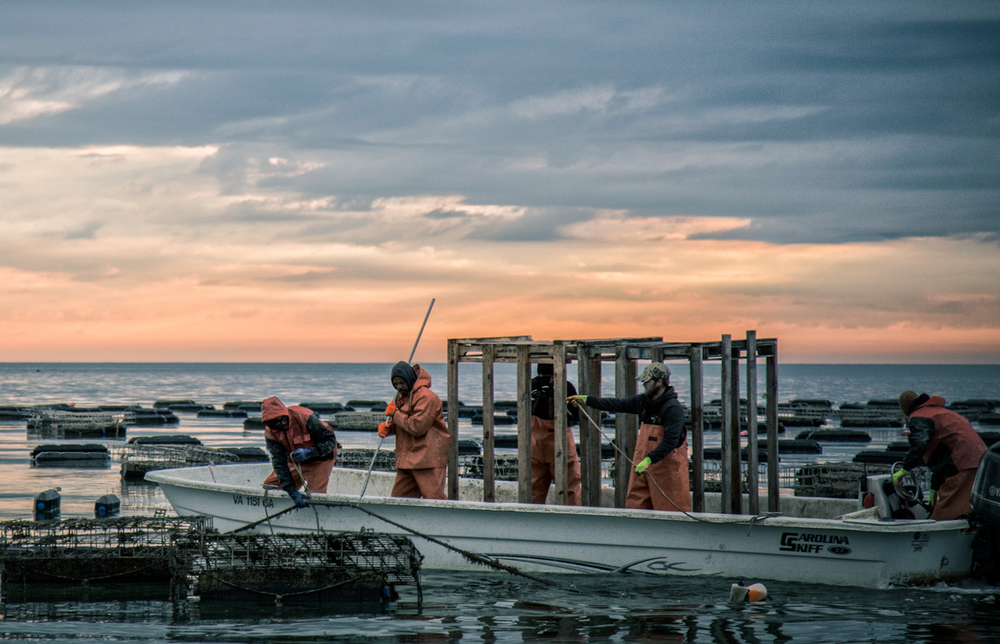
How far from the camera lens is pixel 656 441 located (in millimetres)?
9477

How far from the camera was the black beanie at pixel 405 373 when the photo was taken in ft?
32.9

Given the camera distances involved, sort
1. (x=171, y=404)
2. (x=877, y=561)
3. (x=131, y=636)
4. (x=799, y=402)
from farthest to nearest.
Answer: (x=171, y=404)
(x=799, y=402)
(x=877, y=561)
(x=131, y=636)

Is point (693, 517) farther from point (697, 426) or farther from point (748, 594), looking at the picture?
point (697, 426)

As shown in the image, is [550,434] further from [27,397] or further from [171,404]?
[27,397]

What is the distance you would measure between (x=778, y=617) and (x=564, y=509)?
223 centimetres

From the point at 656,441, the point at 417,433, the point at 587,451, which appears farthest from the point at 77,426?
the point at 656,441

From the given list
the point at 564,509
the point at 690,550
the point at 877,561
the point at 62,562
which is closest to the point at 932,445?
the point at 877,561

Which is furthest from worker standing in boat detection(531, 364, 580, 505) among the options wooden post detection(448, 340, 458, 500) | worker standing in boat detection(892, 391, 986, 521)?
worker standing in boat detection(892, 391, 986, 521)

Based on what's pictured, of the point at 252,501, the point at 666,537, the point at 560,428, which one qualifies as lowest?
the point at 666,537

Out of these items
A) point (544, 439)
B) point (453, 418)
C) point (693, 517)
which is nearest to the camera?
point (693, 517)

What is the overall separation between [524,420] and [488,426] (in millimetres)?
397

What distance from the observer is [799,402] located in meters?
53.8

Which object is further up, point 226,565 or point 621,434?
point 621,434

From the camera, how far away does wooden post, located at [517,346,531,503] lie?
32.8 feet
